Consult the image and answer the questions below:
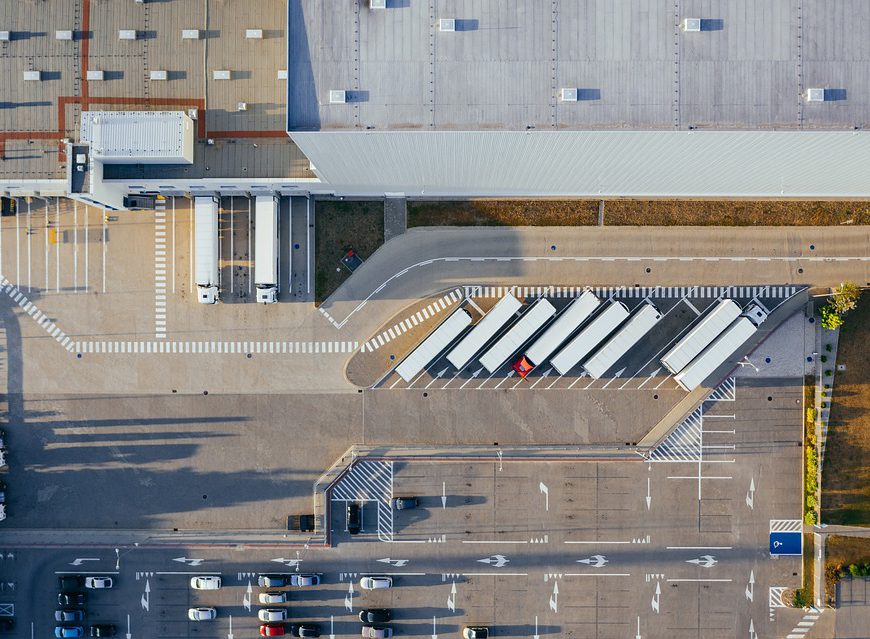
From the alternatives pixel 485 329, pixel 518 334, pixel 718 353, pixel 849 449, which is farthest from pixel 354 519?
pixel 849 449

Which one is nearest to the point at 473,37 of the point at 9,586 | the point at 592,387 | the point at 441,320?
the point at 441,320

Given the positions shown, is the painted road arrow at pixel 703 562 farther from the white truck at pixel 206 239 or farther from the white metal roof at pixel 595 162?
the white truck at pixel 206 239

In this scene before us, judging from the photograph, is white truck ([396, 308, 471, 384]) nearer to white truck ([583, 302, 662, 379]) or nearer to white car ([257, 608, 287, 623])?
white truck ([583, 302, 662, 379])

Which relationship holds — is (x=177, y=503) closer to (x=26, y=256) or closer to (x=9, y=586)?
(x=9, y=586)

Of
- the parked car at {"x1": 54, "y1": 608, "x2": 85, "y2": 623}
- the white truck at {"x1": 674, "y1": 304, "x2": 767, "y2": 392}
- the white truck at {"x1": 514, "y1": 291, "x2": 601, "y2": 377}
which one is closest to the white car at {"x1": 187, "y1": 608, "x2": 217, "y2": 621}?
the parked car at {"x1": 54, "y1": 608, "x2": 85, "y2": 623}

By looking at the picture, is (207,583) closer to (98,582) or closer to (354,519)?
(98,582)

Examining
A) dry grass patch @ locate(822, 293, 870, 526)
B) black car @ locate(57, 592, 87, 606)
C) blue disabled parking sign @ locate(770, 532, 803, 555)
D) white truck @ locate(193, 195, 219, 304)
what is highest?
white truck @ locate(193, 195, 219, 304)

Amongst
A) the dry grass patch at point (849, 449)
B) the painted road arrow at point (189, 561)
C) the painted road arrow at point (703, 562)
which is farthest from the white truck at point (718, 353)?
the painted road arrow at point (189, 561)
